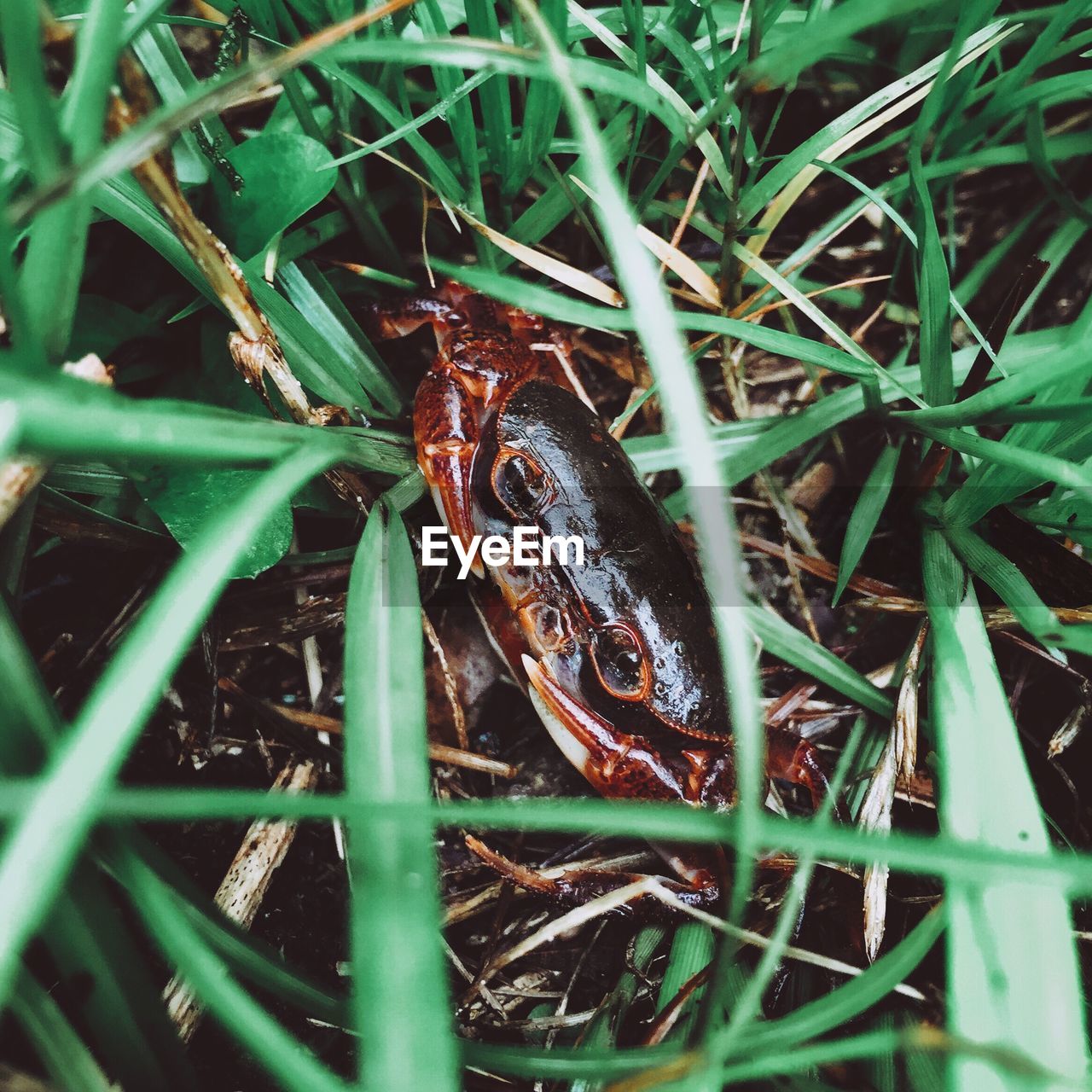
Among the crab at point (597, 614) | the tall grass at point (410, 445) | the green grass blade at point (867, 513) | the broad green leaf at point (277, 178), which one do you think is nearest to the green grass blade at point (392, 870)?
the tall grass at point (410, 445)

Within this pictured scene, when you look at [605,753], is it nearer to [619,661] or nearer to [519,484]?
[619,661]

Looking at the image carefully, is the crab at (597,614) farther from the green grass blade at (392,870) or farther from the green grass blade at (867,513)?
the green grass blade at (392,870)

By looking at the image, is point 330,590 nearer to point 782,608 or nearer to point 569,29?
point 782,608

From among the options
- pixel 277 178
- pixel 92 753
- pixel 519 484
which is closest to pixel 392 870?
pixel 92 753

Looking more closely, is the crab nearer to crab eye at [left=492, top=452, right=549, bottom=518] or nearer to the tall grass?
crab eye at [left=492, top=452, right=549, bottom=518]

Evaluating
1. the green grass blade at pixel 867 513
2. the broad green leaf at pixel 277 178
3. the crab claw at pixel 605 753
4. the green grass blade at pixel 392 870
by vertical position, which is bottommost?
the green grass blade at pixel 392 870

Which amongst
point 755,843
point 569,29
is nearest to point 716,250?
point 569,29
